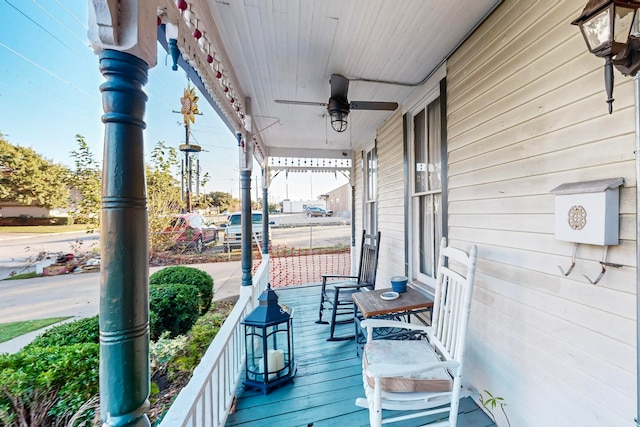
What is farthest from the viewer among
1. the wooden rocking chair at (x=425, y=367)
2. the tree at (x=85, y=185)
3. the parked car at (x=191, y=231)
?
the parked car at (x=191, y=231)

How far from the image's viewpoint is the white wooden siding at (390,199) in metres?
3.35

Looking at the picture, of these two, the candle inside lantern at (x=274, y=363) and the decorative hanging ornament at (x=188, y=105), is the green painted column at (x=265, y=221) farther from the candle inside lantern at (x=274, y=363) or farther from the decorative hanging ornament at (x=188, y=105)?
the decorative hanging ornament at (x=188, y=105)

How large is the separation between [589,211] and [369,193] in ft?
12.7

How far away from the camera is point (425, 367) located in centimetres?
135

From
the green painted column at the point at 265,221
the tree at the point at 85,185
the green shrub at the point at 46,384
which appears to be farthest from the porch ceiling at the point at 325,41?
the green painted column at the point at 265,221

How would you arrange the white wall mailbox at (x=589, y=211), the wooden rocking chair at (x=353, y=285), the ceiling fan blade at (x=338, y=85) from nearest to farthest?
the white wall mailbox at (x=589, y=211), the ceiling fan blade at (x=338, y=85), the wooden rocking chair at (x=353, y=285)

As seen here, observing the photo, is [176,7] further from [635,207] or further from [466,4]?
A: [635,207]

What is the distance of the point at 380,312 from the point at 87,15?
2.18 meters

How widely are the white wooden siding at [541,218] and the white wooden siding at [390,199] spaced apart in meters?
1.32

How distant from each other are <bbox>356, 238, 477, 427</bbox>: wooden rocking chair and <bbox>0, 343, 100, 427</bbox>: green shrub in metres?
1.72

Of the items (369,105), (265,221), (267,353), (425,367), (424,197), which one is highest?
(369,105)

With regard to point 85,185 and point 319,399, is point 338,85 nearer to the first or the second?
point 319,399

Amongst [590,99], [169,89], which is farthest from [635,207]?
[169,89]

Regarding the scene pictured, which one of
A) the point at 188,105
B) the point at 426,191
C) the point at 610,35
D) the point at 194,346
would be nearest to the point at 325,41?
the point at 188,105
